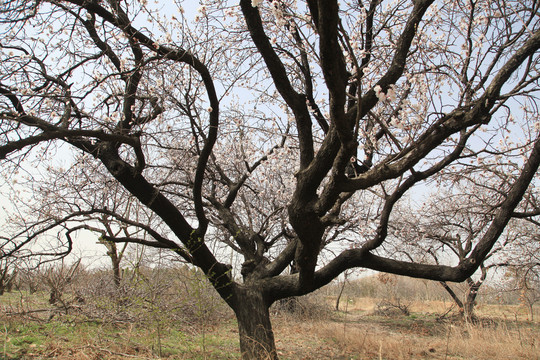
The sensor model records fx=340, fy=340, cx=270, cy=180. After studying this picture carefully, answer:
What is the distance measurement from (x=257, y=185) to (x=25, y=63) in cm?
702

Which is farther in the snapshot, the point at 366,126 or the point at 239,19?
the point at 366,126

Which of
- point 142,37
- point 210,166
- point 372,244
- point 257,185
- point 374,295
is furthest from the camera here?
point 374,295

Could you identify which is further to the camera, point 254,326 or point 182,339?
point 254,326

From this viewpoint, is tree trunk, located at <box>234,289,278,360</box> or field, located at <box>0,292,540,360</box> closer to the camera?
field, located at <box>0,292,540,360</box>

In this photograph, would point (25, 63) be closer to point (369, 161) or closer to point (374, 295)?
point (369, 161)

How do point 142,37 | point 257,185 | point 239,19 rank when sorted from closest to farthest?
point 142,37
point 239,19
point 257,185

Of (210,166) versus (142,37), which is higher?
(142,37)

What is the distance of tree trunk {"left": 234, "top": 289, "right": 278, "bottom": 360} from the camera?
4.59 m

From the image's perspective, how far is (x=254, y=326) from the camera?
16.1 feet

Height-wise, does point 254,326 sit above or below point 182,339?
above

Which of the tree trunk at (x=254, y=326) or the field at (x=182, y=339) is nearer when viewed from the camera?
the field at (x=182, y=339)

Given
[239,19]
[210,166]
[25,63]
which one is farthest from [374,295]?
[25,63]

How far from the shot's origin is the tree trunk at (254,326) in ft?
15.1

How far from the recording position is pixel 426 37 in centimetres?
516
